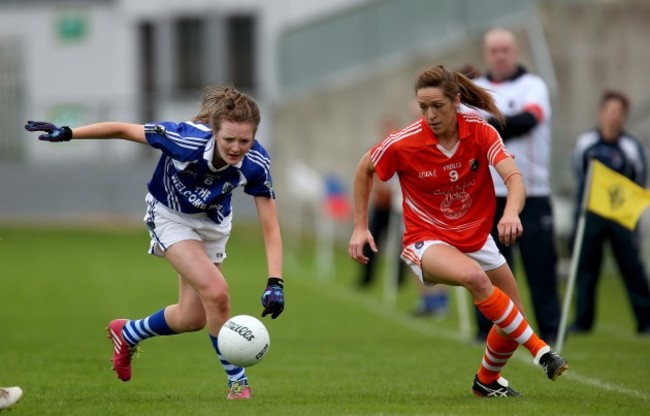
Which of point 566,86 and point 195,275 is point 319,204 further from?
point 195,275

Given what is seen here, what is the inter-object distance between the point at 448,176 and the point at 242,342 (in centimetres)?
169

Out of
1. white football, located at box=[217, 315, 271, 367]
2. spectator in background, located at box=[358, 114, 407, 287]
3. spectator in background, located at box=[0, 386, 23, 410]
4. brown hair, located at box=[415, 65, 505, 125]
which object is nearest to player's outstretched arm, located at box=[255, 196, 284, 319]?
white football, located at box=[217, 315, 271, 367]

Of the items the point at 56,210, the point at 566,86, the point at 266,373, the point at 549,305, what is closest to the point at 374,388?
the point at 266,373

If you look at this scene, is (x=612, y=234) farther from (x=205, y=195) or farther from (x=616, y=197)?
(x=205, y=195)

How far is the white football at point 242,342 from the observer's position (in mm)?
8094

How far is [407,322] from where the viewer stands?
16.0m

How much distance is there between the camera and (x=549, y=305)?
471 inches

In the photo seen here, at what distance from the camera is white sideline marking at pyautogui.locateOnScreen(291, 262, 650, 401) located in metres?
9.26

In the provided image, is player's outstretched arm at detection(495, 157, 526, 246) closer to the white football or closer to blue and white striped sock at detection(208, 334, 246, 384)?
the white football

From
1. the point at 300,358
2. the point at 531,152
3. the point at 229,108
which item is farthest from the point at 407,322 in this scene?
the point at 229,108

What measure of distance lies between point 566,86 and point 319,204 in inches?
236

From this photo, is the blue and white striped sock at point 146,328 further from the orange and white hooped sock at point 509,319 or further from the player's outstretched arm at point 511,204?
the player's outstretched arm at point 511,204

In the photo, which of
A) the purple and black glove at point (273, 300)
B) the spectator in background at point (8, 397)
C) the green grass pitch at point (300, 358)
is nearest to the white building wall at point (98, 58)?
the green grass pitch at point (300, 358)

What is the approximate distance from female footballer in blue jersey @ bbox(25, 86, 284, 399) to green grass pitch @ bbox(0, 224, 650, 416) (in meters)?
0.57
